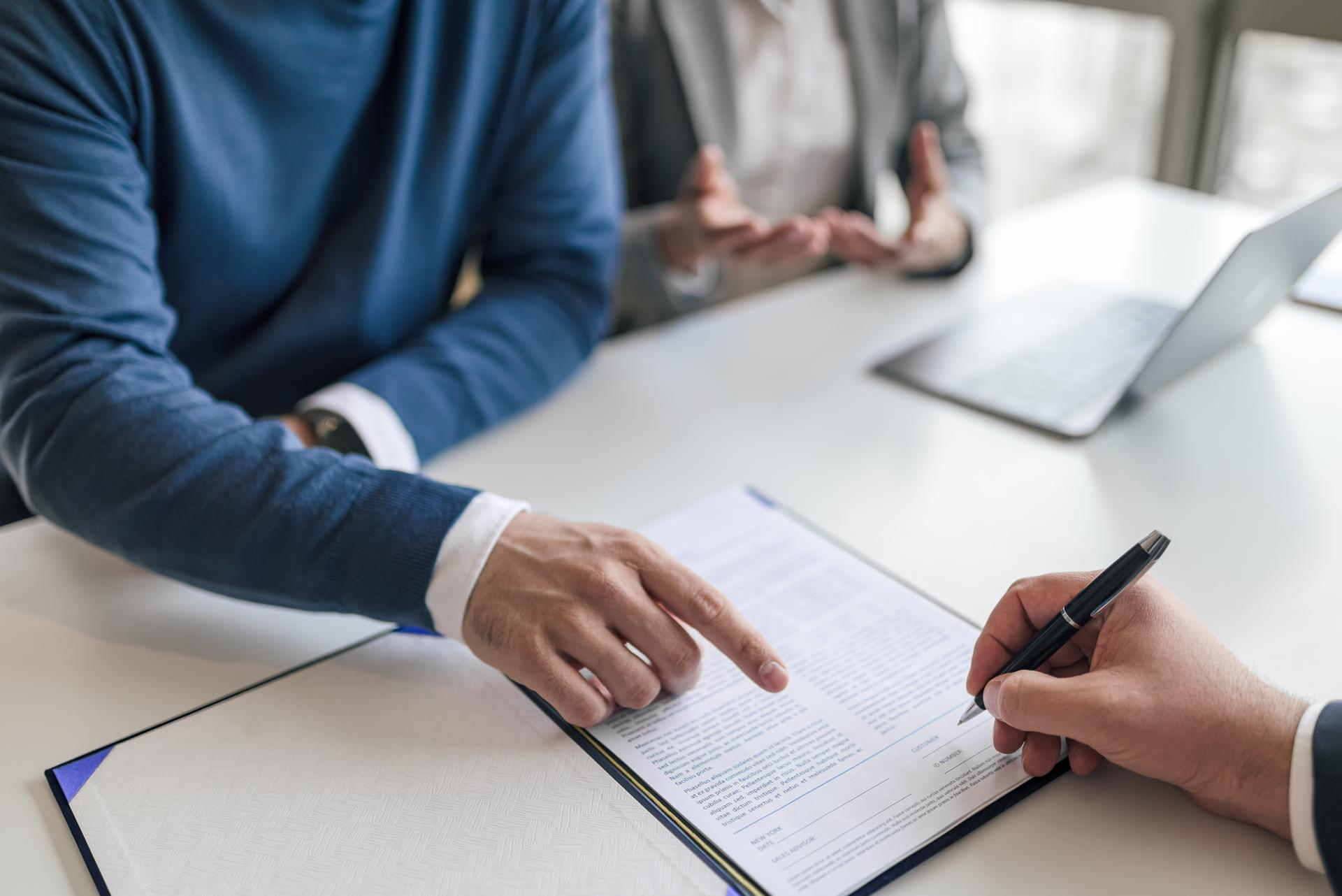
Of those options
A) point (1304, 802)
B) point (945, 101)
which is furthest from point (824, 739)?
point (945, 101)

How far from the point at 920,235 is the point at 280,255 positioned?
2.42 ft

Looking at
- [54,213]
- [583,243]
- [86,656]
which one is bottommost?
[86,656]

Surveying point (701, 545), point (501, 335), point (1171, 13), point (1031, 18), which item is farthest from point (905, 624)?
point (1031, 18)

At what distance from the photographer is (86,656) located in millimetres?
773

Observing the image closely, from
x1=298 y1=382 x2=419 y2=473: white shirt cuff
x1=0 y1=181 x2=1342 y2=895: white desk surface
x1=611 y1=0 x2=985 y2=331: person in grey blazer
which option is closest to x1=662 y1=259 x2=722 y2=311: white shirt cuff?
x1=611 y1=0 x2=985 y2=331: person in grey blazer

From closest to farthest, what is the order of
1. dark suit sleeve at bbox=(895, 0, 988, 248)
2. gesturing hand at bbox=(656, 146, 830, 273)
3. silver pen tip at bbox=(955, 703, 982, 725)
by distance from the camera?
silver pen tip at bbox=(955, 703, 982, 725)
gesturing hand at bbox=(656, 146, 830, 273)
dark suit sleeve at bbox=(895, 0, 988, 248)

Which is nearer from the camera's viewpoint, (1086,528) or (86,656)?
(86,656)

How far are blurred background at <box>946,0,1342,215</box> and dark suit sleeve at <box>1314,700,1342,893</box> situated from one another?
4.60 feet

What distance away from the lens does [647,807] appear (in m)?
0.64

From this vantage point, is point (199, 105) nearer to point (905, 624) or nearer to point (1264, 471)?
point (905, 624)

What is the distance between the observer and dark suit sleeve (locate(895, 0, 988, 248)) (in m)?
1.63

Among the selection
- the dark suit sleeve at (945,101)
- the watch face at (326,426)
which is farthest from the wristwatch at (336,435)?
the dark suit sleeve at (945,101)

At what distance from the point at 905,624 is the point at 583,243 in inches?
24.2

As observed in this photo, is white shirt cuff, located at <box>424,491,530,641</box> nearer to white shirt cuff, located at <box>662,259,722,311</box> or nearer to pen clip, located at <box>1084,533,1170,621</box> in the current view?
Result: pen clip, located at <box>1084,533,1170,621</box>
